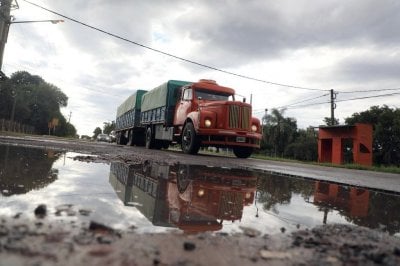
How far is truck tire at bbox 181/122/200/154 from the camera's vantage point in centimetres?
1080

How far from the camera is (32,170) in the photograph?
139 inches

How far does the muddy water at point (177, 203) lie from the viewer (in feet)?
6.38

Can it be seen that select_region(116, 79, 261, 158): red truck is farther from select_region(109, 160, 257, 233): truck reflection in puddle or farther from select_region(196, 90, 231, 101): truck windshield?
select_region(109, 160, 257, 233): truck reflection in puddle

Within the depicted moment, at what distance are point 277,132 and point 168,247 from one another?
185 ft

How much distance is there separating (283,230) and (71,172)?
2474 mm

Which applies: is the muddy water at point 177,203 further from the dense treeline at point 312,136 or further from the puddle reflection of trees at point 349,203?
the dense treeline at point 312,136

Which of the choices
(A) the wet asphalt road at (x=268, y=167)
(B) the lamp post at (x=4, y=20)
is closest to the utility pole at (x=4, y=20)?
(B) the lamp post at (x=4, y=20)

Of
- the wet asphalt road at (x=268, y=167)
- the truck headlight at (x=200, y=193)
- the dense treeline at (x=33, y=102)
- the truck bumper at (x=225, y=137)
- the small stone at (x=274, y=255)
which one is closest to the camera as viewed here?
the small stone at (x=274, y=255)

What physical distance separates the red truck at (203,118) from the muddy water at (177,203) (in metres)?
6.76

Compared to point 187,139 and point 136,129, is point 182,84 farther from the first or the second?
point 136,129

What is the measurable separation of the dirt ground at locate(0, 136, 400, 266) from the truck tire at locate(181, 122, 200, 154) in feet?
29.3

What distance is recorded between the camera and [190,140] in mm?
11180

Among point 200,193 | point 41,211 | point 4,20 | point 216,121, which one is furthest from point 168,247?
point 4,20

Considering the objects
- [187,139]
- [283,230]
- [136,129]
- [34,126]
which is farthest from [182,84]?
[34,126]
